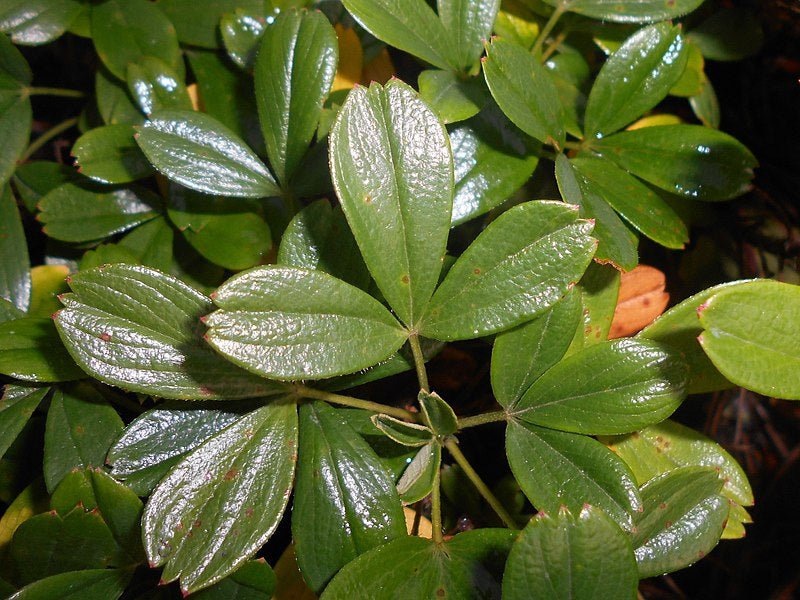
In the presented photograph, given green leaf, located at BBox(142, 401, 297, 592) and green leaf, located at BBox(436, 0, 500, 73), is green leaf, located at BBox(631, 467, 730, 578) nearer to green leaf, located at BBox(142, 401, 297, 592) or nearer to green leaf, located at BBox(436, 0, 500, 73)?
green leaf, located at BBox(142, 401, 297, 592)

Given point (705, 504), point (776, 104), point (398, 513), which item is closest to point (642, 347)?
point (705, 504)

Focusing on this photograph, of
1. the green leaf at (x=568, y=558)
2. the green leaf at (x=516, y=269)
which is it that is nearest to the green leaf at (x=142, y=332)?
the green leaf at (x=516, y=269)

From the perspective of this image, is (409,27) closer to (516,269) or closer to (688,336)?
(516,269)

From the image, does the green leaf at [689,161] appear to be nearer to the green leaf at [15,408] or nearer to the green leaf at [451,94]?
the green leaf at [451,94]

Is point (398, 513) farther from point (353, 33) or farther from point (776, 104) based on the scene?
point (776, 104)

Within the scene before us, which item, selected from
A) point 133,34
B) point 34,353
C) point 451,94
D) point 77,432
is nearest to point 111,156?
point 133,34

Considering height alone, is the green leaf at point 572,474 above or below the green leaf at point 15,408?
above
